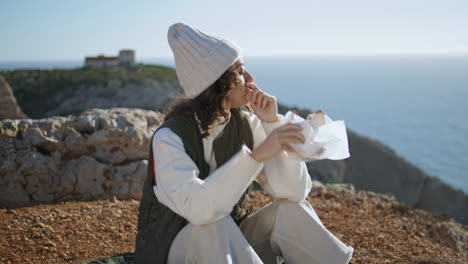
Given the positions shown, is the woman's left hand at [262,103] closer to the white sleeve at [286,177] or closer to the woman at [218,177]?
the woman at [218,177]

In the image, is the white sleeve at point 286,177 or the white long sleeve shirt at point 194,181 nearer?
the white long sleeve shirt at point 194,181

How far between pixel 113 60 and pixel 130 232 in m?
57.0

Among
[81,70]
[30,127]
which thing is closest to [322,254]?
Result: [30,127]

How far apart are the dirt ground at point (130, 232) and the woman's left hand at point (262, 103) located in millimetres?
1965

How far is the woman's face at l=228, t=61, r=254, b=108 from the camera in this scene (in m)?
2.57

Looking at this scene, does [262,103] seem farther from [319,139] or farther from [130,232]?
[130,232]

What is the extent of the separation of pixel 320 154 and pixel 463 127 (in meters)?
95.2

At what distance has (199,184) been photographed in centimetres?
214

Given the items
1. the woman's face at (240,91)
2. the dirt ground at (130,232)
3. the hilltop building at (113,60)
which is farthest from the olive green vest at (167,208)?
the hilltop building at (113,60)

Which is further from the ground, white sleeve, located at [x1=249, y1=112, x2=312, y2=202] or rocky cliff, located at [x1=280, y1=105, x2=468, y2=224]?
white sleeve, located at [x1=249, y1=112, x2=312, y2=202]

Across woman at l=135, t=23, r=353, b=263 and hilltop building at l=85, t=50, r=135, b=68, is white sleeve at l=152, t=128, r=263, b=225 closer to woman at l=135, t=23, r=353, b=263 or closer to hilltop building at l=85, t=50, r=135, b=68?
woman at l=135, t=23, r=353, b=263

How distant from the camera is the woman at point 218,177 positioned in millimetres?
2178

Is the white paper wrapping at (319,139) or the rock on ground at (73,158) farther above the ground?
the white paper wrapping at (319,139)

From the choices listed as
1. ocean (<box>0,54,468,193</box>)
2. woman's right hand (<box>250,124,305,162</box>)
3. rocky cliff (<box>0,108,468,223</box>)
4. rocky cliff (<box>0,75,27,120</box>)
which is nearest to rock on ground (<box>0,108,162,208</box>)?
rocky cliff (<box>0,108,468,223</box>)
